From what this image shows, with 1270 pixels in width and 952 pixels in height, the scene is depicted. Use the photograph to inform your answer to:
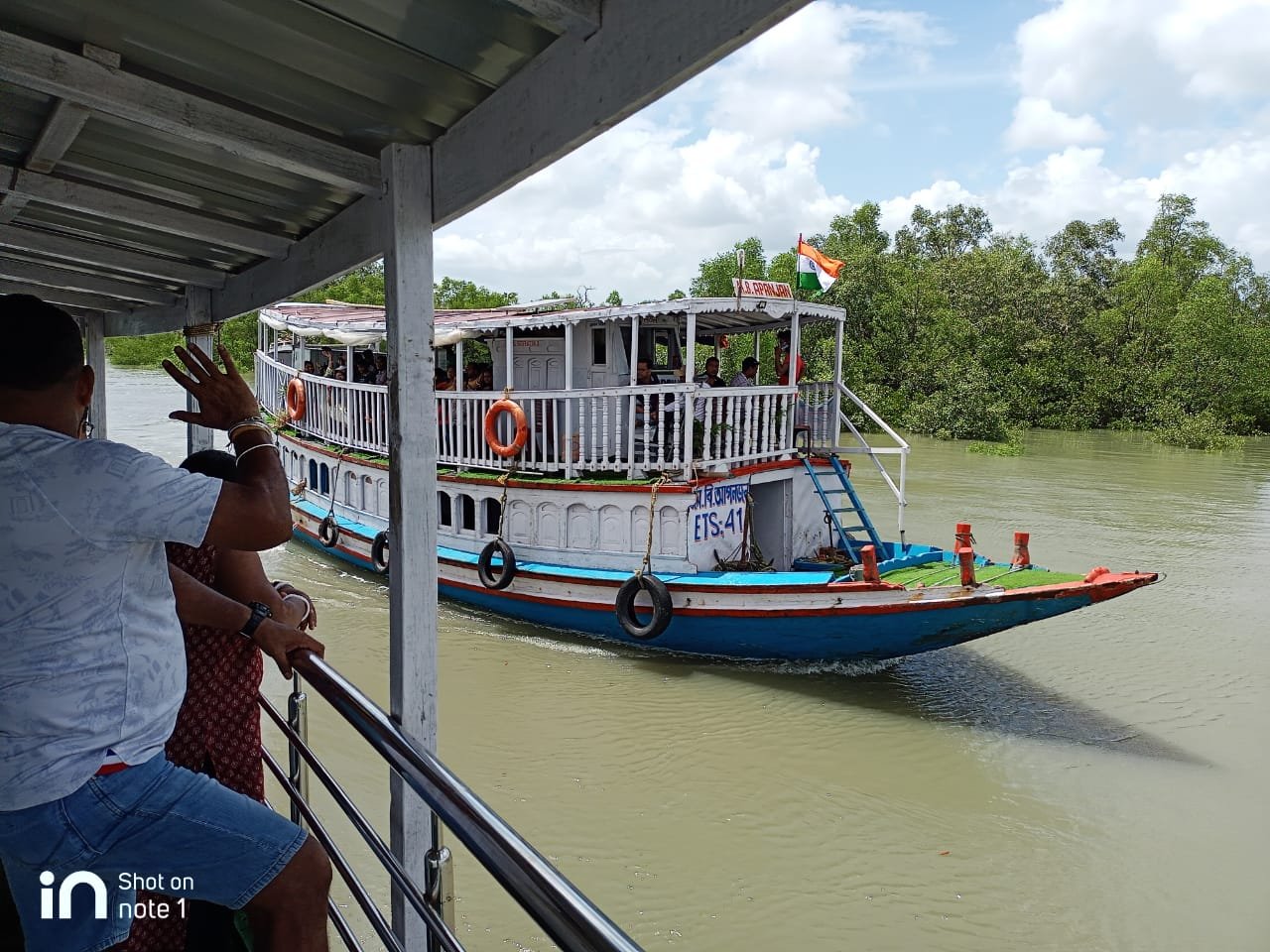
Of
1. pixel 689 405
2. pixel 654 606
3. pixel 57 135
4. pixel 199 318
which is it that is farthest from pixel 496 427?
pixel 57 135

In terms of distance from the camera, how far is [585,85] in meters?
1.89

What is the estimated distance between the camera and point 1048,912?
5.27 meters

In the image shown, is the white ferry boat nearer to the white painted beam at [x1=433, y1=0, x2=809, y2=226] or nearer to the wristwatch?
the white painted beam at [x1=433, y1=0, x2=809, y2=226]

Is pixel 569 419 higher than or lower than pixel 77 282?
lower

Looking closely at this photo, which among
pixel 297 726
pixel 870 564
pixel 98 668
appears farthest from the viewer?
pixel 870 564

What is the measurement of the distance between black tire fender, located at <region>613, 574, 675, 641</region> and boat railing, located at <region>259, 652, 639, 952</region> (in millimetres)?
A: 5561

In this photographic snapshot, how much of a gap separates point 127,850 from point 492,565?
773 cm

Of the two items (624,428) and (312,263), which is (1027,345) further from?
(312,263)

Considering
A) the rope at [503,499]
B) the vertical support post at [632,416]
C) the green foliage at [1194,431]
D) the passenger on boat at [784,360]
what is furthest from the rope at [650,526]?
the green foliage at [1194,431]

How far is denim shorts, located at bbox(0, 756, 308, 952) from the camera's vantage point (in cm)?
140

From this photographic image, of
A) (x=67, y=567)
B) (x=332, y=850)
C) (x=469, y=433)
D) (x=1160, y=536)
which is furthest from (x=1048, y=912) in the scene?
(x=1160, y=536)

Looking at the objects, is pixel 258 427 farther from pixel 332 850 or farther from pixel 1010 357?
pixel 1010 357

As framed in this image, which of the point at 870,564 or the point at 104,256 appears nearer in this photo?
the point at 104,256

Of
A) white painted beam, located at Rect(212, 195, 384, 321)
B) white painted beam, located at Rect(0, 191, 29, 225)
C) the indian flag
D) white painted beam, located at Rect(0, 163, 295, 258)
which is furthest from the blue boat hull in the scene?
white painted beam, located at Rect(0, 191, 29, 225)
